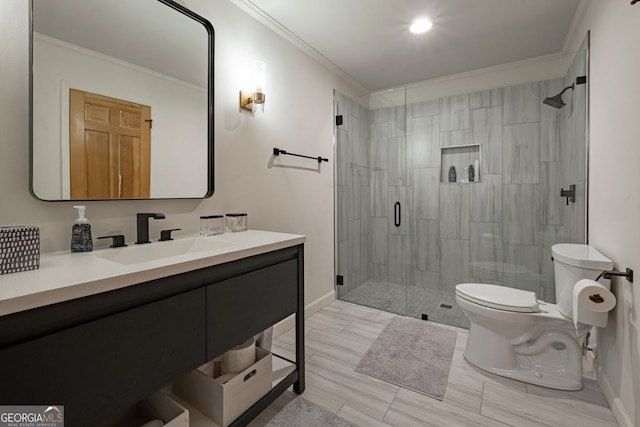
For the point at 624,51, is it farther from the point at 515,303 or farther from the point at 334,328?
the point at 334,328

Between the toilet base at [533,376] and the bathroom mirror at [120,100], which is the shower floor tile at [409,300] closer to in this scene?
the toilet base at [533,376]

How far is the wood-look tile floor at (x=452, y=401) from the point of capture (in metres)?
1.51

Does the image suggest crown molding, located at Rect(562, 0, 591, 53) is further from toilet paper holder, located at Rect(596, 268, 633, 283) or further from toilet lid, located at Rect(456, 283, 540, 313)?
toilet lid, located at Rect(456, 283, 540, 313)

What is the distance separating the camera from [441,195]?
3.24m

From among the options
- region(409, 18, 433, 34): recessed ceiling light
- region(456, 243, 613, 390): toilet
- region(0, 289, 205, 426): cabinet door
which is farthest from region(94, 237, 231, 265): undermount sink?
region(409, 18, 433, 34): recessed ceiling light

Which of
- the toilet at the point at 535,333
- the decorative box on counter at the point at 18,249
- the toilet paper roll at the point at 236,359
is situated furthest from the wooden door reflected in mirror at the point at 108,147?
the toilet at the point at 535,333

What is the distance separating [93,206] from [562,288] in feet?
8.36

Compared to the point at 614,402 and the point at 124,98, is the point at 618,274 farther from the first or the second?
the point at 124,98

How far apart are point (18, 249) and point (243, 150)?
1.30 metres

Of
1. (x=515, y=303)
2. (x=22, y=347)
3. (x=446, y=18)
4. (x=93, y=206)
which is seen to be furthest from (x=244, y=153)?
(x=515, y=303)

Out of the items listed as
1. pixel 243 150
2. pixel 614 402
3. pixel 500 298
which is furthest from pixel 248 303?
pixel 614 402

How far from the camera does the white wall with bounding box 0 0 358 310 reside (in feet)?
3.67

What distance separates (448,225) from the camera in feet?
10.6

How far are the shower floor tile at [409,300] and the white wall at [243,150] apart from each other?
43cm
